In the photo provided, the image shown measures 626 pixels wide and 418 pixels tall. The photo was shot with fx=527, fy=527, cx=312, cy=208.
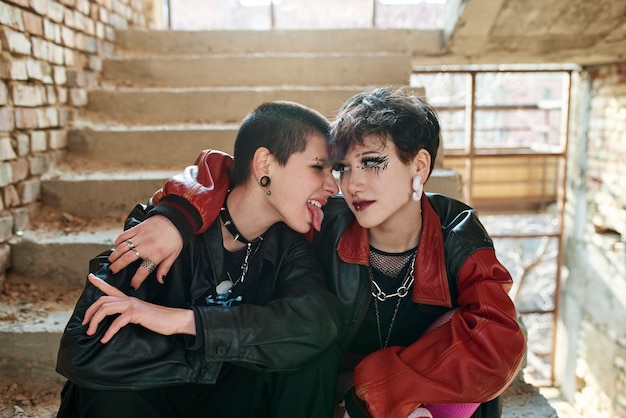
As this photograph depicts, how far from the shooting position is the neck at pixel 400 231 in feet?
5.22

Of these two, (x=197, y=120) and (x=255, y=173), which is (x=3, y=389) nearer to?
(x=255, y=173)

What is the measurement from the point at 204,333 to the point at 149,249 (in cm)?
27

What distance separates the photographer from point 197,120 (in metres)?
3.26

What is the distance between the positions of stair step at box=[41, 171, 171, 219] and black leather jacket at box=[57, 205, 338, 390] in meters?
1.26

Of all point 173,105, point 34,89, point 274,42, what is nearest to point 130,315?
point 34,89

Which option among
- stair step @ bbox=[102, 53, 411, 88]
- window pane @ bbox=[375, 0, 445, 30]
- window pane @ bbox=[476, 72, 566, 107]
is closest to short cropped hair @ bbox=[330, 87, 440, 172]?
stair step @ bbox=[102, 53, 411, 88]

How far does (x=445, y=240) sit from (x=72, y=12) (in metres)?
2.70

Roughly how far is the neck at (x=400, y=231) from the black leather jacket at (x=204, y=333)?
24 cm

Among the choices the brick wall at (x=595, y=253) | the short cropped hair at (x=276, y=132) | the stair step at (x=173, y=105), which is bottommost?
the brick wall at (x=595, y=253)

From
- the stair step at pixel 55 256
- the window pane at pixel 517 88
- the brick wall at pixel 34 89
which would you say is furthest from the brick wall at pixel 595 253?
the window pane at pixel 517 88

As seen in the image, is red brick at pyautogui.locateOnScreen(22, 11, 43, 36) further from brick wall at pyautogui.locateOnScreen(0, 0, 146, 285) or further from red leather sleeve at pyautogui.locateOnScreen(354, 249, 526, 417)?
red leather sleeve at pyautogui.locateOnScreen(354, 249, 526, 417)

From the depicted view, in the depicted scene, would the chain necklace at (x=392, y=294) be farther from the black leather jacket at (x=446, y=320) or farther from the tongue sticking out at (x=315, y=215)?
the tongue sticking out at (x=315, y=215)

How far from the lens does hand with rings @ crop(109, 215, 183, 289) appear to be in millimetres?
1392

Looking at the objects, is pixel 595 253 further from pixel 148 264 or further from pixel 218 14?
pixel 218 14
